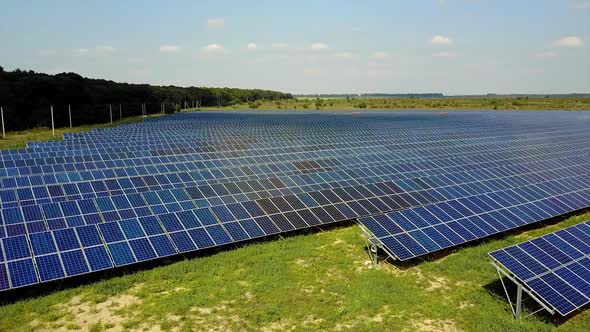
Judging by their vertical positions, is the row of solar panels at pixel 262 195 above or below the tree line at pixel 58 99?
below

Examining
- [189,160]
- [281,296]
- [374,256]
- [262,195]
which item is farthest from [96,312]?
[189,160]

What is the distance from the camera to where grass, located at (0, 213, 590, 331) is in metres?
12.0

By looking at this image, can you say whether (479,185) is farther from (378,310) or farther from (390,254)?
(378,310)

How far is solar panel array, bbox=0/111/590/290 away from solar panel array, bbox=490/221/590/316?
3.85 metres

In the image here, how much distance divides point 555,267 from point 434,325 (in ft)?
14.9

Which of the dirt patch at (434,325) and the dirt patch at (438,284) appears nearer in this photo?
the dirt patch at (434,325)

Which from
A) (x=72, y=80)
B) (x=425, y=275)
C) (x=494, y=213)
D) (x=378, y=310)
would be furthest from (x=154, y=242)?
(x=72, y=80)

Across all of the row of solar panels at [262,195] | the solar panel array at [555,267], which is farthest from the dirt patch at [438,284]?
the row of solar panels at [262,195]

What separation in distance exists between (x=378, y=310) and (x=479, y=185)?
16.0 metres

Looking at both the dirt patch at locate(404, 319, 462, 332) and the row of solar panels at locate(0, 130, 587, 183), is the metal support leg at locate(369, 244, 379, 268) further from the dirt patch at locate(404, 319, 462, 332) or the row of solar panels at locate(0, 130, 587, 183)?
the row of solar panels at locate(0, 130, 587, 183)

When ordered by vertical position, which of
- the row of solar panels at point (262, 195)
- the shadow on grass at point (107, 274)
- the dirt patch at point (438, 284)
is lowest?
Answer: the dirt patch at point (438, 284)

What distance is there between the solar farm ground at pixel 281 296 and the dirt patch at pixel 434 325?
1.2 inches

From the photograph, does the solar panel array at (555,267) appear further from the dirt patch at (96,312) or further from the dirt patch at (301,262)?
the dirt patch at (96,312)

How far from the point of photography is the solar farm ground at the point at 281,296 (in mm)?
12062
